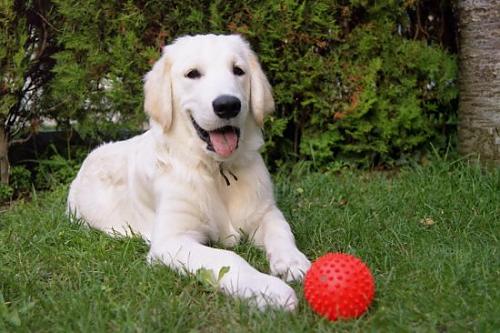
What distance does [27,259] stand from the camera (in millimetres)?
3156

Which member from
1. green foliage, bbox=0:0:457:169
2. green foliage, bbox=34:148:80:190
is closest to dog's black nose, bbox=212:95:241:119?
green foliage, bbox=0:0:457:169

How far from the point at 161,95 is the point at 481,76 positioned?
2660mm

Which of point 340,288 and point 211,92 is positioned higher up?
point 211,92

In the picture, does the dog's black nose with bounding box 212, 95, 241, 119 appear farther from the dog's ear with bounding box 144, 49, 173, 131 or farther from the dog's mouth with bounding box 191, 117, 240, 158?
the dog's ear with bounding box 144, 49, 173, 131

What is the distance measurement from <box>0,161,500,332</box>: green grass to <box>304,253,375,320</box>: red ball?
0.15 ft

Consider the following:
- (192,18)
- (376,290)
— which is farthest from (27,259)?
(192,18)

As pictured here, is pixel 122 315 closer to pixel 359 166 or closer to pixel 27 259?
pixel 27 259

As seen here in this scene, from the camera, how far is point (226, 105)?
2.99 m

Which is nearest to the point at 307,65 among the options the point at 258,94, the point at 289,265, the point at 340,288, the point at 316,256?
the point at 258,94

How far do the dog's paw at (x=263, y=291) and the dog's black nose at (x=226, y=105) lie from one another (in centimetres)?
91

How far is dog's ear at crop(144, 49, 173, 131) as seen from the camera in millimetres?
3328

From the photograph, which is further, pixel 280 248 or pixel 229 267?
pixel 280 248

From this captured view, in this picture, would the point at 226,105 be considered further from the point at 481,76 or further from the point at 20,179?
the point at 20,179

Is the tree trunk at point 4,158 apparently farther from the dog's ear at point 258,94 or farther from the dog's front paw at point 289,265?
the dog's front paw at point 289,265
